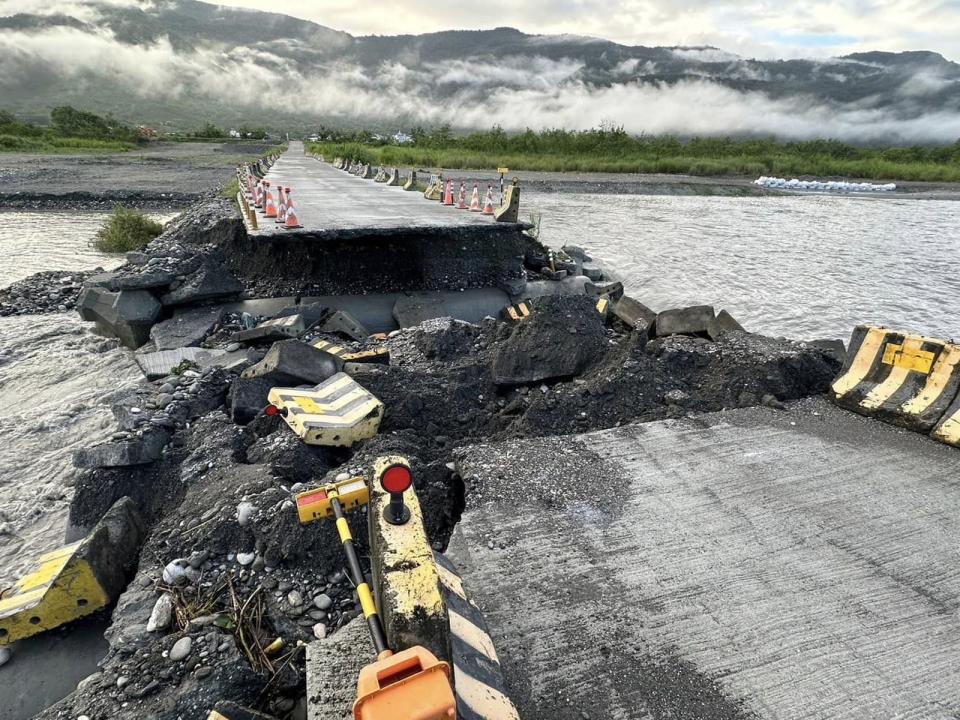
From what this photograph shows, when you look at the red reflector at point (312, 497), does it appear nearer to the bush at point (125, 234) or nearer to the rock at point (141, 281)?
the rock at point (141, 281)

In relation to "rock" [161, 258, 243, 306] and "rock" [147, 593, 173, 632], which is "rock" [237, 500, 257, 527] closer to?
"rock" [147, 593, 173, 632]

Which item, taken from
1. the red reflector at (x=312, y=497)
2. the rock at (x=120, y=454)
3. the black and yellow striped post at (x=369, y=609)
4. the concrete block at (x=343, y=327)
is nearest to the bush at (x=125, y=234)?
the concrete block at (x=343, y=327)

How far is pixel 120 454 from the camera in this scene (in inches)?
168

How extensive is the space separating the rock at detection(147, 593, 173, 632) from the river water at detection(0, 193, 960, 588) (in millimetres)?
1794

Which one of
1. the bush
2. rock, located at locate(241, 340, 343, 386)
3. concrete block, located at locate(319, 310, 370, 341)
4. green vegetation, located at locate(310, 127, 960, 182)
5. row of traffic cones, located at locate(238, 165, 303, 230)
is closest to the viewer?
rock, located at locate(241, 340, 343, 386)

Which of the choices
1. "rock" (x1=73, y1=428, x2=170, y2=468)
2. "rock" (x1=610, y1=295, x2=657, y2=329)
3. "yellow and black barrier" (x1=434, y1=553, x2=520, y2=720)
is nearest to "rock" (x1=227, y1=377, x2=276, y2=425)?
"rock" (x1=73, y1=428, x2=170, y2=468)

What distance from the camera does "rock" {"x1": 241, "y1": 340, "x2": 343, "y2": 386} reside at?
5391mm

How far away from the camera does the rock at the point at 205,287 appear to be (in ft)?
27.1

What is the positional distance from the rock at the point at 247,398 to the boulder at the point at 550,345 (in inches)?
86.0

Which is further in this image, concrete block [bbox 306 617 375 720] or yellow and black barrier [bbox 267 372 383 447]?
yellow and black barrier [bbox 267 372 383 447]

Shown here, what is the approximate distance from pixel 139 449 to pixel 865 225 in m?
25.0

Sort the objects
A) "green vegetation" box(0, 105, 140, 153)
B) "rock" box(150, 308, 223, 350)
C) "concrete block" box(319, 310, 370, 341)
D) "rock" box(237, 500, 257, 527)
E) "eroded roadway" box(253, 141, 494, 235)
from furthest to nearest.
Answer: "green vegetation" box(0, 105, 140, 153)
"eroded roadway" box(253, 141, 494, 235)
"concrete block" box(319, 310, 370, 341)
"rock" box(150, 308, 223, 350)
"rock" box(237, 500, 257, 527)

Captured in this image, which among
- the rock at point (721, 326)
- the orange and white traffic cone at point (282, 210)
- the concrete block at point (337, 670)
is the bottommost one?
the concrete block at point (337, 670)

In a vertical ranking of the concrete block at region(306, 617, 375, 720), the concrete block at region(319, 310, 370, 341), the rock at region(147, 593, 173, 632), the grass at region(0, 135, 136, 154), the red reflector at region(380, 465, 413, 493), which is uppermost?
the red reflector at region(380, 465, 413, 493)
